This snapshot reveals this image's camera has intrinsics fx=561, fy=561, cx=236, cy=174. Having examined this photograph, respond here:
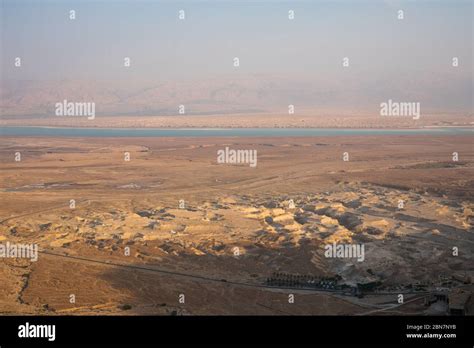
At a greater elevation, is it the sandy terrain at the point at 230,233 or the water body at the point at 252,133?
the water body at the point at 252,133

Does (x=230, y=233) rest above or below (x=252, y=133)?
below

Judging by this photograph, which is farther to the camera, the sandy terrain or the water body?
the water body

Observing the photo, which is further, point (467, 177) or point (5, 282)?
point (467, 177)

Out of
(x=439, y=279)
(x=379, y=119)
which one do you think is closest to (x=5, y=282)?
(x=439, y=279)

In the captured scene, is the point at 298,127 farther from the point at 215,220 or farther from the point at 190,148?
the point at 215,220

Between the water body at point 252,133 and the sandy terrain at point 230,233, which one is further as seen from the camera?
the water body at point 252,133

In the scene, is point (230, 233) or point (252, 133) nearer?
point (230, 233)

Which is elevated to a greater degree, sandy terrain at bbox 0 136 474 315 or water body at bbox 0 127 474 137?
water body at bbox 0 127 474 137
